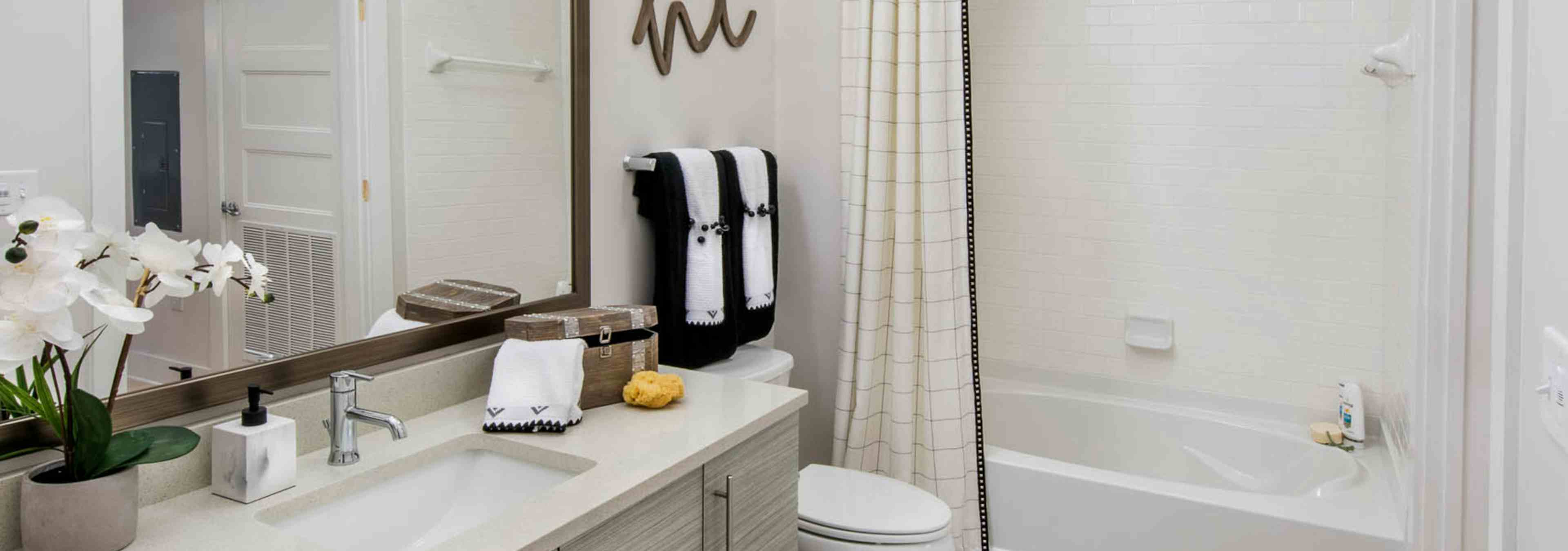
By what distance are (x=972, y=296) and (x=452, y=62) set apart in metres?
1.39

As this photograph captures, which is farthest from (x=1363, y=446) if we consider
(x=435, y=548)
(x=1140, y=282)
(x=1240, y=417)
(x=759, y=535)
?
(x=435, y=548)

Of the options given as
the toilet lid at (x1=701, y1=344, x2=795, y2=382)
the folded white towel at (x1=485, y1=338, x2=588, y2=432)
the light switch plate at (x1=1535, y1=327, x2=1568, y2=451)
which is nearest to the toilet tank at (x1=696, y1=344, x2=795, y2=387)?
the toilet lid at (x1=701, y1=344, x2=795, y2=382)

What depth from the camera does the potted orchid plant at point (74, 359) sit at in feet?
3.65

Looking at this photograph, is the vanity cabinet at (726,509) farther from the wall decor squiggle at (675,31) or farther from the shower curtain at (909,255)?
the wall decor squiggle at (675,31)

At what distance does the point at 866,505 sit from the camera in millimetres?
2373

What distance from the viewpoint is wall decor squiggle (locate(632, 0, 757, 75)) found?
2.41m

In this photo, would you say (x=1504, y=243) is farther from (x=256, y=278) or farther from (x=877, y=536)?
(x=256, y=278)

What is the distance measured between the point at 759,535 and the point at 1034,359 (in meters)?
1.79

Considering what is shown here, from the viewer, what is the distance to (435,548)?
1274 mm

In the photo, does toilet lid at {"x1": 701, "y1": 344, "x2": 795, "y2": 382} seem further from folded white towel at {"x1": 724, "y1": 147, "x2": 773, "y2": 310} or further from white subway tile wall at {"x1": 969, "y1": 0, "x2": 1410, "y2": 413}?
white subway tile wall at {"x1": 969, "y1": 0, "x2": 1410, "y2": 413}

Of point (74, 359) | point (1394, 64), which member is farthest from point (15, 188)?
point (1394, 64)

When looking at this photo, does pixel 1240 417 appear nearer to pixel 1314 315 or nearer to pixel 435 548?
pixel 1314 315

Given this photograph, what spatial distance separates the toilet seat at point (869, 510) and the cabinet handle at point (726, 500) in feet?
1.75

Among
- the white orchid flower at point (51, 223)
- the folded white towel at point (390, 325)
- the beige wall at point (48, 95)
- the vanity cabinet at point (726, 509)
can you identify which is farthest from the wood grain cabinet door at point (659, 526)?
the beige wall at point (48, 95)
